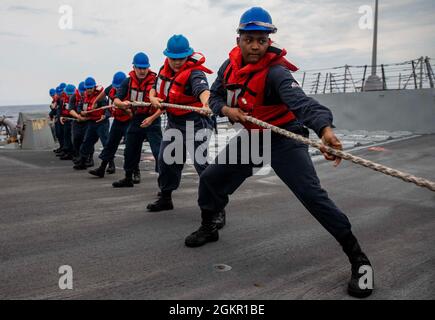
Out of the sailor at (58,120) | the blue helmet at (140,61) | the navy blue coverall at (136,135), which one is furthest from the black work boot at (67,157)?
the blue helmet at (140,61)

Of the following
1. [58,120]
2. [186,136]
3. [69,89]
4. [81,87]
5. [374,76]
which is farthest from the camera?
[374,76]

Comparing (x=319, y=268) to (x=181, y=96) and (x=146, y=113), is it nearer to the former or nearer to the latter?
(x=181, y=96)

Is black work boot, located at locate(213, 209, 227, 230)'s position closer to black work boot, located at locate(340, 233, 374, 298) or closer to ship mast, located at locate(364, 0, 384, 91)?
black work boot, located at locate(340, 233, 374, 298)

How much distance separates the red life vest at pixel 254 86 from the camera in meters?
3.10

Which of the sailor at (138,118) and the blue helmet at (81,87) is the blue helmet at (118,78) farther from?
the blue helmet at (81,87)

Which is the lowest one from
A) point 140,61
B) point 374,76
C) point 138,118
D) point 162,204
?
point 162,204

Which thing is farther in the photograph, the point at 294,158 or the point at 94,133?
the point at 94,133

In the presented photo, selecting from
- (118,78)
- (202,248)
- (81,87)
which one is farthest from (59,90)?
(202,248)

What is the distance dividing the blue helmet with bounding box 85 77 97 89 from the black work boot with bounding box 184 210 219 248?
6.10m

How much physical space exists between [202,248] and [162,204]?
1503 millimetres

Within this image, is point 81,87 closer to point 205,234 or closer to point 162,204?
point 162,204

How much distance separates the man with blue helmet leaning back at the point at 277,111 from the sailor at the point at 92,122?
5609 mm

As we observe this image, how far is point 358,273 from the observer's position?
2.85 m

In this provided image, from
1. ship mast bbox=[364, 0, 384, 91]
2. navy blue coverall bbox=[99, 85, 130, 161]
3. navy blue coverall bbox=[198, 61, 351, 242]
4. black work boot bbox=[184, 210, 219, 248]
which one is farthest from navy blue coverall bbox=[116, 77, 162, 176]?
ship mast bbox=[364, 0, 384, 91]
